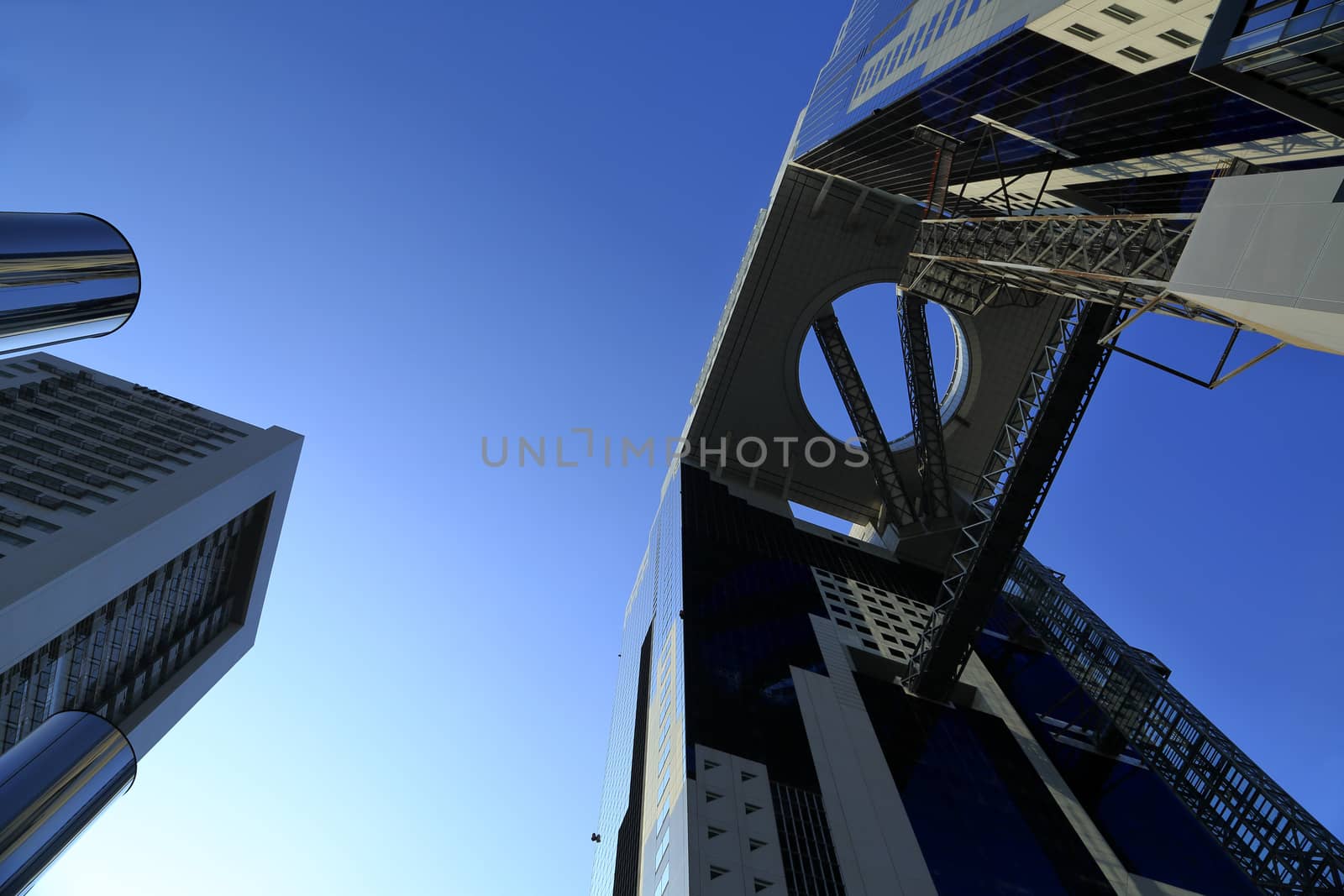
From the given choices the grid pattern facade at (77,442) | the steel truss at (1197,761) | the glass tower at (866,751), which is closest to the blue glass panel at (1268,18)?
the glass tower at (866,751)

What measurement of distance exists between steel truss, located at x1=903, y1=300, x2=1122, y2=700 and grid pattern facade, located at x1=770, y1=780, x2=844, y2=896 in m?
11.1

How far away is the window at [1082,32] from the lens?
16719mm

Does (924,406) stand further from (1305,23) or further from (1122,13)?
(1305,23)

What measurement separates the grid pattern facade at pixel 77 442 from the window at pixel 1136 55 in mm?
36358

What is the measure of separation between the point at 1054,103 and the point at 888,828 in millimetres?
20253

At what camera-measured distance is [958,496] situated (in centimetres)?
4719

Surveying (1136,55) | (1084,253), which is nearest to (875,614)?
(1084,253)

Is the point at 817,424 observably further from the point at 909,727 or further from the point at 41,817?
the point at 41,817

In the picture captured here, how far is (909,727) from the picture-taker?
29.6 meters

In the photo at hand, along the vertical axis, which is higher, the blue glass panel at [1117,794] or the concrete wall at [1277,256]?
the concrete wall at [1277,256]

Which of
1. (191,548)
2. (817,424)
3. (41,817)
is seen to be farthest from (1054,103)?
(191,548)

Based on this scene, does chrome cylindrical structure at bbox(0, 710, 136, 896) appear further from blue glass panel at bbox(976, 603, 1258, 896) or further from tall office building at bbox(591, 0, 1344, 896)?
blue glass panel at bbox(976, 603, 1258, 896)

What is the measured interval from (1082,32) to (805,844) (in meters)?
20.0

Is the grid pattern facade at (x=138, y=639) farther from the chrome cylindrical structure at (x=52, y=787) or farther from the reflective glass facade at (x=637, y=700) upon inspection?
the reflective glass facade at (x=637, y=700)
